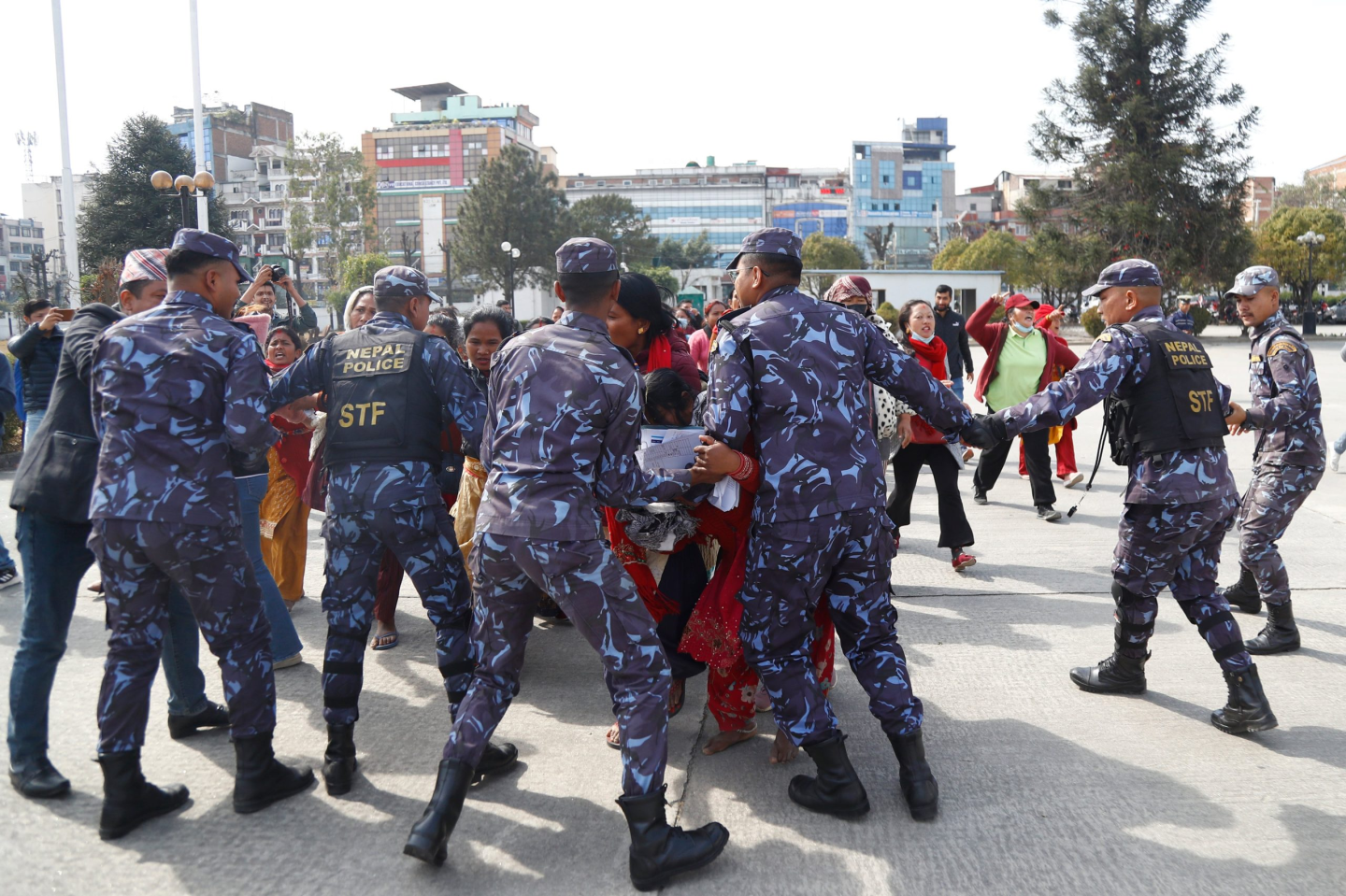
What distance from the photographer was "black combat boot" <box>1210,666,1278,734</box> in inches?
155

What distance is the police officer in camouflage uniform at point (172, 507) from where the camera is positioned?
10.6 feet

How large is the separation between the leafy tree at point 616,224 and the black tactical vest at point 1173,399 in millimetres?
74736

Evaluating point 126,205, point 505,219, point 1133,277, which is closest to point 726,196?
point 505,219

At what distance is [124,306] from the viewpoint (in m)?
3.95

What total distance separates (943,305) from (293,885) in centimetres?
961

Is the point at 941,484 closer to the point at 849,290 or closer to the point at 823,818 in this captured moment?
the point at 849,290

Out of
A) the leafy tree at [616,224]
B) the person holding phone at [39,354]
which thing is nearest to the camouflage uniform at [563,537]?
the person holding phone at [39,354]

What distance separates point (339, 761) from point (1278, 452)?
15.5 feet

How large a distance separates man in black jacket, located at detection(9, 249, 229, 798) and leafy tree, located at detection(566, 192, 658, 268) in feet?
245

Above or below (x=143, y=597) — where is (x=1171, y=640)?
below

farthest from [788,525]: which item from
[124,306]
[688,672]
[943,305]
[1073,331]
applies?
[1073,331]

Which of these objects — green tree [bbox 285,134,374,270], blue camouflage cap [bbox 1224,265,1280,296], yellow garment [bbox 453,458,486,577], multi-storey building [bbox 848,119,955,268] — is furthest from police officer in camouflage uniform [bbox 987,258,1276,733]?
multi-storey building [bbox 848,119,955,268]

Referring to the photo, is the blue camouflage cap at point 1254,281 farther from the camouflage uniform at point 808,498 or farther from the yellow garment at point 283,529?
the yellow garment at point 283,529

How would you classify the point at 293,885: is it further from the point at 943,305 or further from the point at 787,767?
the point at 943,305
